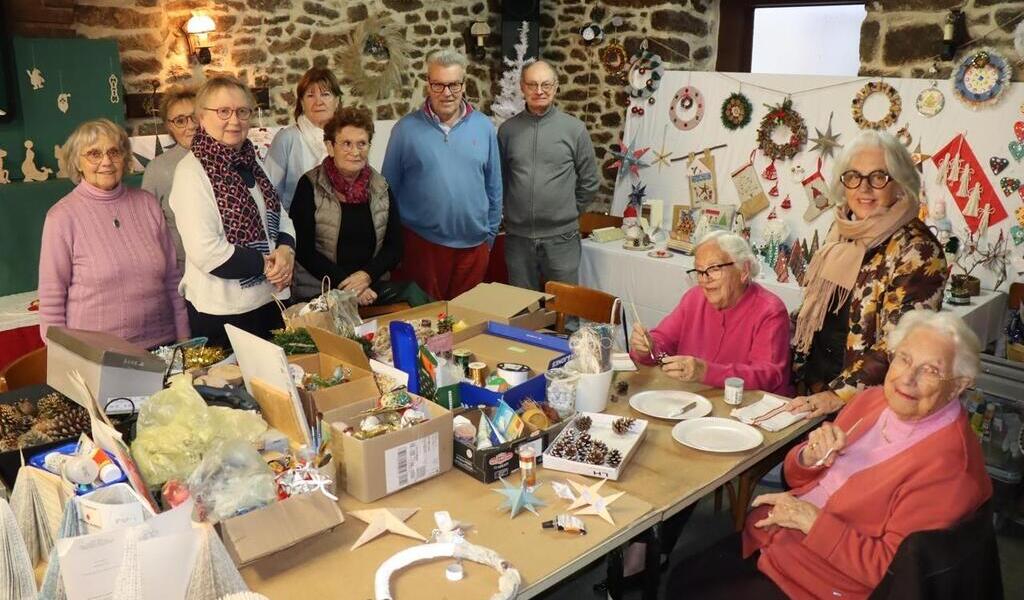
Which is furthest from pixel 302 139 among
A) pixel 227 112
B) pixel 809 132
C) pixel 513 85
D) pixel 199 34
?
pixel 513 85

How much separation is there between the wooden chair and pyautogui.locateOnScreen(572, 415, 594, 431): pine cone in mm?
1723

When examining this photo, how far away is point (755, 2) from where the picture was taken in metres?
5.65

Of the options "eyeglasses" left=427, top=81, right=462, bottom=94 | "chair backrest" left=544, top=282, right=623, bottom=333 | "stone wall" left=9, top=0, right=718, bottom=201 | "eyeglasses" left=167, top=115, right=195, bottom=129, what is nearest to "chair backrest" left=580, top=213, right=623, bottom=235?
"stone wall" left=9, top=0, right=718, bottom=201

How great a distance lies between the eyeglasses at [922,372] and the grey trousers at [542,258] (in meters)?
2.92

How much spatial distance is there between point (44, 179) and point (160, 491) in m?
3.59

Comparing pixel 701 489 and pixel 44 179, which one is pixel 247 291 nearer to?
pixel 701 489

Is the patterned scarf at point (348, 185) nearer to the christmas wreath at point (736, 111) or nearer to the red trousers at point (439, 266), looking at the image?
the red trousers at point (439, 266)

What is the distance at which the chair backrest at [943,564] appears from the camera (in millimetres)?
1663

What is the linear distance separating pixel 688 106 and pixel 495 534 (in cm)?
415

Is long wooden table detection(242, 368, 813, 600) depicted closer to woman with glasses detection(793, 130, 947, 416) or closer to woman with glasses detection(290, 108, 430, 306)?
woman with glasses detection(793, 130, 947, 416)

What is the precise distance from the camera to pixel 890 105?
4.46m

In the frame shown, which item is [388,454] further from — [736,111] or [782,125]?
[736,111]

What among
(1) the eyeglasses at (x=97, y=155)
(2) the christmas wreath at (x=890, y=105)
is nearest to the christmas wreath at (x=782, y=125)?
(2) the christmas wreath at (x=890, y=105)

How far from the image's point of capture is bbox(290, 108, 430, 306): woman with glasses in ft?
11.7
